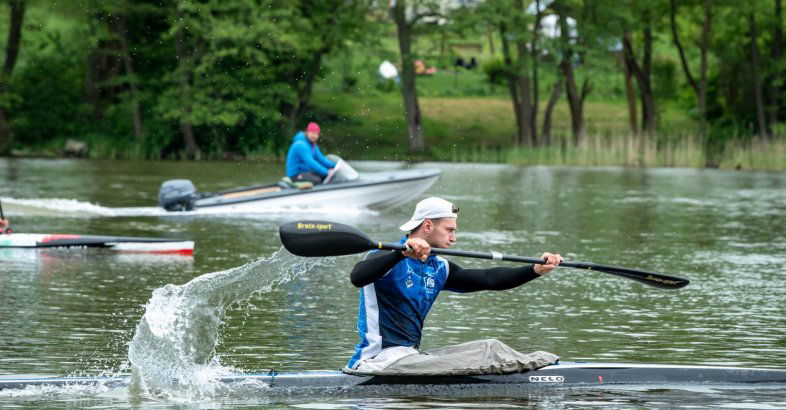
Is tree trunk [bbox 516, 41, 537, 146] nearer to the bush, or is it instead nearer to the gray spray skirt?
the bush

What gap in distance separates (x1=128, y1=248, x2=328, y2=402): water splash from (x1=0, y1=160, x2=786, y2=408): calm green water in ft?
0.75

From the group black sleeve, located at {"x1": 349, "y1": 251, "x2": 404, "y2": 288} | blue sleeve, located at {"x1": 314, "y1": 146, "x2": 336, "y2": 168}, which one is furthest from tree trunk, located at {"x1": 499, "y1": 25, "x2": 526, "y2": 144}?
black sleeve, located at {"x1": 349, "y1": 251, "x2": 404, "y2": 288}

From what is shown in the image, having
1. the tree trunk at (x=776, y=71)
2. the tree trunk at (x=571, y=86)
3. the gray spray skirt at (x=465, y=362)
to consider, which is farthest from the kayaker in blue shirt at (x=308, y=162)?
the tree trunk at (x=776, y=71)

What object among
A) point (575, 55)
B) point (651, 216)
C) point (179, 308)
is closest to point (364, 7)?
point (575, 55)

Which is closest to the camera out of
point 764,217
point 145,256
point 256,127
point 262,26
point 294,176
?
point 145,256

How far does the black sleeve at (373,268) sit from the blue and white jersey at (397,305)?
0.48 ft

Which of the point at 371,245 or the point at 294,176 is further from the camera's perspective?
the point at 294,176

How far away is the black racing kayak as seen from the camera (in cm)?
950

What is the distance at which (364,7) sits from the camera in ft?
185

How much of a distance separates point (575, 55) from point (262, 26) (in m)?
12.6

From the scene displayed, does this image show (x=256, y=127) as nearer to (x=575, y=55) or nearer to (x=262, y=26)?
(x=262, y=26)

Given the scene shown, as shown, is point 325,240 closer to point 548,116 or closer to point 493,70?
point 548,116

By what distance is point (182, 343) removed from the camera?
10.7m

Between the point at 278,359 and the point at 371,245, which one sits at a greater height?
the point at 371,245
